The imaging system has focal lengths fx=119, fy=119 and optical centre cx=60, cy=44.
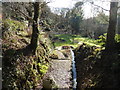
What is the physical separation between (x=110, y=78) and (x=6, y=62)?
4.45 meters

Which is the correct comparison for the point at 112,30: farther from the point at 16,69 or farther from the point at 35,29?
the point at 16,69

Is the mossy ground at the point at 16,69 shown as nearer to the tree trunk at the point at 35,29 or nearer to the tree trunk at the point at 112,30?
the tree trunk at the point at 35,29

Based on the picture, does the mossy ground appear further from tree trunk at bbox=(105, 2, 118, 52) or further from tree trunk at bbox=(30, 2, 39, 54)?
tree trunk at bbox=(105, 2, 118, 52)

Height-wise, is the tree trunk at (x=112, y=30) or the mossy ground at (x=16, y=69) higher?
the tree trunk at (x=112, y=30)

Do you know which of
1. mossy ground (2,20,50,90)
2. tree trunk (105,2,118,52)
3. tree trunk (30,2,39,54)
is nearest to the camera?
mossy ground (2,20,50,90)

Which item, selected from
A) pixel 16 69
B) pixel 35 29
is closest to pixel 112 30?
pixel 35 29

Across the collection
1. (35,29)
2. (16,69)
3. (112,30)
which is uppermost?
(35,29)

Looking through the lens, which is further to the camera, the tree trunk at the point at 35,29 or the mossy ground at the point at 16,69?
the tree trunk at the point at 35,29

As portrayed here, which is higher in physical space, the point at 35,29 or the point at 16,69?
the point at 35,29

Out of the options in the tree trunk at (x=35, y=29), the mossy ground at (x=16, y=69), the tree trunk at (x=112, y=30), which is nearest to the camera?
the mossy ground at (x=16, y=69)

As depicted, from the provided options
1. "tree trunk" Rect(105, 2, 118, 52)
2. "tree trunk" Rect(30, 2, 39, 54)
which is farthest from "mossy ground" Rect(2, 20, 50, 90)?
"tree trunk" Rect(105, 2, 118, 52)

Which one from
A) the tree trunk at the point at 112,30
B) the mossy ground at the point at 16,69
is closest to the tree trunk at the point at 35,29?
the mossy ground at the point at 16,69

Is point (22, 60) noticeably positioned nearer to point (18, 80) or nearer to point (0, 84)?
point (18, 80)

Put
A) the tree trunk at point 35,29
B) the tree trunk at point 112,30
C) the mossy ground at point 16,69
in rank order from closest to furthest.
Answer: the mossy ground at point 16,69 → the tree trunk at point 112,30 → the tree trunk at point 35,29
